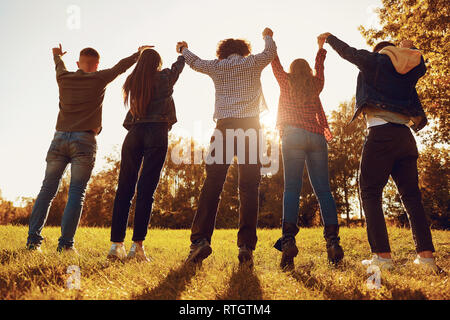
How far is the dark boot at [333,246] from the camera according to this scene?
153 inches

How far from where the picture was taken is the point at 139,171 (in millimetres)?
4332

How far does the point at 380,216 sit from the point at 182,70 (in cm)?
329

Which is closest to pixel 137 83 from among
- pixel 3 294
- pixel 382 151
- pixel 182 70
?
pixel 182 70

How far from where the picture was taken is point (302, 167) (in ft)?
13.8

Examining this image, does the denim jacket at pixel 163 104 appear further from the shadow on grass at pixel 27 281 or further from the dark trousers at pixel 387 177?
the dark trousers at pixel 387 177

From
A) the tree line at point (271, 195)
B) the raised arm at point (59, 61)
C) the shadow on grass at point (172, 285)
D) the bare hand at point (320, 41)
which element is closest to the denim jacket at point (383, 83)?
the bare hand at point (320, 41)

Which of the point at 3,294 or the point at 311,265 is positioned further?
the point at 311,265

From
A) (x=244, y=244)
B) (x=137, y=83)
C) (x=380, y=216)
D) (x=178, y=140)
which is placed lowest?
(x=244, y=244)

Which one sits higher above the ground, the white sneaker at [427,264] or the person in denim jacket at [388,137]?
the person in denim jacket at [388,137]

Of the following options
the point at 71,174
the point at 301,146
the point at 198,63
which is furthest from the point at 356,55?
the point at 71,174

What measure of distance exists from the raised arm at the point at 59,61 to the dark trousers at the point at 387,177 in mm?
4510

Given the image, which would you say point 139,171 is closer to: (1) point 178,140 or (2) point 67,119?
(2) point 67,119

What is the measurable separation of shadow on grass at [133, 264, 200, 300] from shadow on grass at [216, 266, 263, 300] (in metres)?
0.37

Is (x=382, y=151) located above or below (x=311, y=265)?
above
